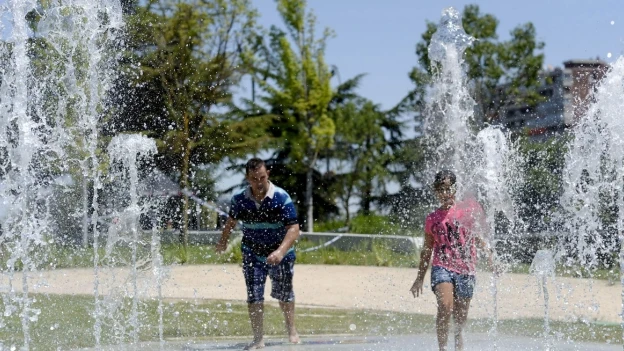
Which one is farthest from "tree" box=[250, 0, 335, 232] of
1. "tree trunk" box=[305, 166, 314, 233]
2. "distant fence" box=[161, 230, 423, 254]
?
"distant fence" box=[161, 230, 423, 254]

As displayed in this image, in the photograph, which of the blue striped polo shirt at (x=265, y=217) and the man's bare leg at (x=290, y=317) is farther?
A: the man's bare leg at (x=290, y=317)

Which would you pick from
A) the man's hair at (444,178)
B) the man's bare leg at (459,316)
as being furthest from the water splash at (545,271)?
the man's hair at (444,178)

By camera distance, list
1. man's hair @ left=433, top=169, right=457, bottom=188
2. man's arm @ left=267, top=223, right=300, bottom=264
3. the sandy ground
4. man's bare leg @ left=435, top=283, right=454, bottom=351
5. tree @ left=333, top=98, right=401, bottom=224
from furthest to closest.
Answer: tree @ left=333, top=98, right=401, bottom=224, the sandy ground, man's arm @ left=267, top=223, right=300, bottom=264, man's hair @ left=433, top=169, right=457, bottom=188, man's bare leg @ left=435, top=283, right=454, bottom=351

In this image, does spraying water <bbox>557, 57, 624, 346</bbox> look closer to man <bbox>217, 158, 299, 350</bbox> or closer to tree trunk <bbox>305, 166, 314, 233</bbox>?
man <bbox>217, 158, 299, 350</bbox>

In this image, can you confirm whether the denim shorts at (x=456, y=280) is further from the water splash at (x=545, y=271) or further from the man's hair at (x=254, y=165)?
the man's hair at (x=254, y=165)

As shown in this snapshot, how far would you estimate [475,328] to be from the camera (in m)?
7.35

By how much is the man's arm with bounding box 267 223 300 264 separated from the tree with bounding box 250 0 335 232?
1476 centimetres

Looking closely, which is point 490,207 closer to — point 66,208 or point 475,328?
point 475,328

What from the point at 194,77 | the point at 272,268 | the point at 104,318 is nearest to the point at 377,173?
the point at 194,77

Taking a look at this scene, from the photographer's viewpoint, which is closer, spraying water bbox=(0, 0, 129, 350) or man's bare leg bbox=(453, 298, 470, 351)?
man's bare leg bbox=(453, 298, 470, 351)

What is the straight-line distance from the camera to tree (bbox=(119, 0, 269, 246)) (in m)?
17.2

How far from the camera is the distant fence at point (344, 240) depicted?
46.1ft

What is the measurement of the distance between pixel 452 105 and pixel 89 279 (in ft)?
17.7

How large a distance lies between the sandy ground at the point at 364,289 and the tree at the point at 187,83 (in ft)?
15.5
